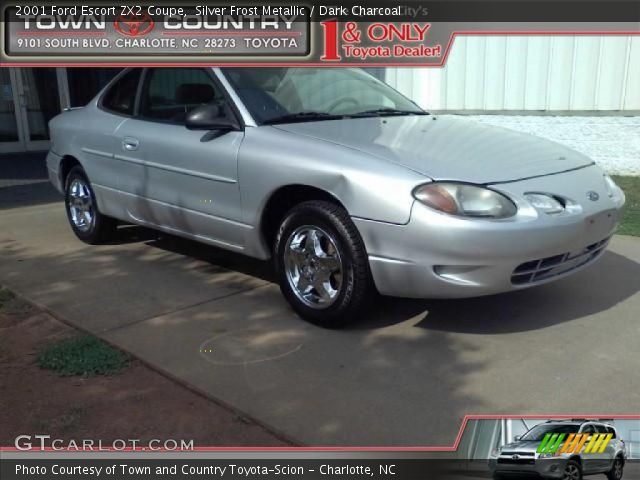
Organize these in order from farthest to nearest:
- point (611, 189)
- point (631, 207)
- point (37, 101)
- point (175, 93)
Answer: point (37, 101) → point (631, 207) → point (175, 93) → point (611, 189)

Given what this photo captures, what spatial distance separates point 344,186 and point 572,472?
187cm

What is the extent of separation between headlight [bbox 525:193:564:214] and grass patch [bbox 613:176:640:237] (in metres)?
2.74

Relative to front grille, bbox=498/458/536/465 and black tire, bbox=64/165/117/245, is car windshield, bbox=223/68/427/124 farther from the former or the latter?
front grille, bbox=498/458/536/465

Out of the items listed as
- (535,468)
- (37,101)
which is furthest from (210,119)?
(37,101)

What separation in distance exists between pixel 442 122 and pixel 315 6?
Result: 8.24 feet

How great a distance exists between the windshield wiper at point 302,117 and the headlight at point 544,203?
1479 mm

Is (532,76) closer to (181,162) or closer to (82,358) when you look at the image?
(181,162)

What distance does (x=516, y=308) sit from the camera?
13.8ft

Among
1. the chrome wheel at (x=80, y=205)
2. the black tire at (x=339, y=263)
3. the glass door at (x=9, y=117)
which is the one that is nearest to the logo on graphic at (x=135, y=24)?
the chrome wheel at (x=80, y=205)

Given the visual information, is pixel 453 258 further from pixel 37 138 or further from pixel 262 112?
pixel 37 138

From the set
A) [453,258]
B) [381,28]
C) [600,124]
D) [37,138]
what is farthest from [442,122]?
[37,138]

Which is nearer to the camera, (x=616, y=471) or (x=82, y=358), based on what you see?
(x=616, y=471)

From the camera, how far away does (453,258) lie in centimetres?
342

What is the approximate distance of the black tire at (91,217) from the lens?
5.77 metres
